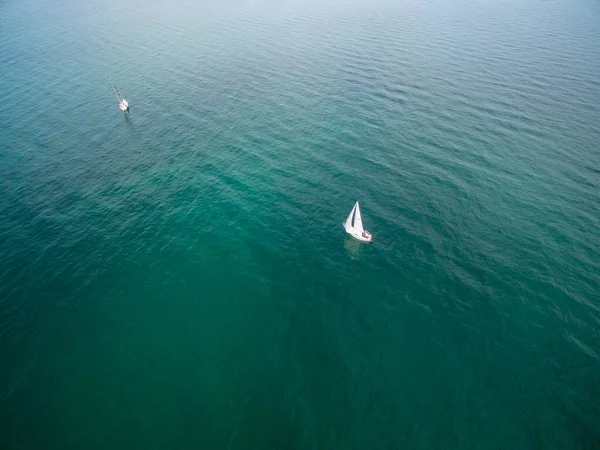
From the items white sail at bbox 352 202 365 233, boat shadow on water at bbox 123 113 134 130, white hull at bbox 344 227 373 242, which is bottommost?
boat shadow on water at bbox 123 113 134 130

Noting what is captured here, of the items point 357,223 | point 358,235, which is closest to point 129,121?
point 357,223

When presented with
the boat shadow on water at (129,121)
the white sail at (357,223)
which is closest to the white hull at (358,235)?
the white sail at (357,223)

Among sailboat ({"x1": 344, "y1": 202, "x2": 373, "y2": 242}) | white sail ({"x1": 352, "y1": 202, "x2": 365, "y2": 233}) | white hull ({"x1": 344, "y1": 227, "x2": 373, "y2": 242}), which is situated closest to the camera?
white sail ({"x1": 352, "y1": 202, "x2": 365, "y2": 233})

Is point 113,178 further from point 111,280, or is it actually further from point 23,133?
point 23,133

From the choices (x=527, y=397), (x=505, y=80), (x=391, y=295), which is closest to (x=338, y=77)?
(x=505, y=80)

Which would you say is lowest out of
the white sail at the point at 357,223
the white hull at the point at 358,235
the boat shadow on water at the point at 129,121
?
the boat shadow on water at the point at 129,121

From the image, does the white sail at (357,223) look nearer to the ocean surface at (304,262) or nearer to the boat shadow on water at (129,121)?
the ocean surface at (304,262)

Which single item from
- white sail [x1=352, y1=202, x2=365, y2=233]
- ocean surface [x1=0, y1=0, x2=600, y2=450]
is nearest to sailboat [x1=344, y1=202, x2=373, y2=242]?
white sail [x1=352, y1=202, x2=365, y2=233]

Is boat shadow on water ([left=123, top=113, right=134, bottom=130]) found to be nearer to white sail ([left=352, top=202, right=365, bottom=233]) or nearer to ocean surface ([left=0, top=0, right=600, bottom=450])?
ocean surface ([left=0, top=0, right=600, bottom=450])

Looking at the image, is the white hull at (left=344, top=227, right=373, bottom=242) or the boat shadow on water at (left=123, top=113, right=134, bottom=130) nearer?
the white hull at (left=344, top=227, right=373, bottom=242)
